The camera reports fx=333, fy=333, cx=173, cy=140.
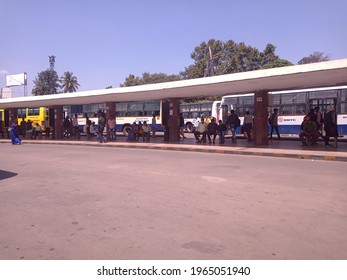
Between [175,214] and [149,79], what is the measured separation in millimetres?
60109

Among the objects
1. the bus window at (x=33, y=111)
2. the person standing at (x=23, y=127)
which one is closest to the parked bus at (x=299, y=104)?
the person standing at (x=23, y=127)

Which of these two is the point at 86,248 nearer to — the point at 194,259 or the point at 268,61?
the point at 194,259

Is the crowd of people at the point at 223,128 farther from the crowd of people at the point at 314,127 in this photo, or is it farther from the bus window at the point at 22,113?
the bus window at the point at 22,113

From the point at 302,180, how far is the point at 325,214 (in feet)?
9.00

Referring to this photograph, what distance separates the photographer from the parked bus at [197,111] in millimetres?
30772

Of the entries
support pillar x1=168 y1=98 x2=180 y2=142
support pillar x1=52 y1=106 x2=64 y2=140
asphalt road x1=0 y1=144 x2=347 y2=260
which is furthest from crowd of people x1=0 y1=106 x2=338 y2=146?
asphalt road x1=0 y1=144 x2=347 y2=260

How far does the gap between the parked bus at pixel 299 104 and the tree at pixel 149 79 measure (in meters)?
40.4

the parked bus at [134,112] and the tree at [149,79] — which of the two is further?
the tree at [149,79]

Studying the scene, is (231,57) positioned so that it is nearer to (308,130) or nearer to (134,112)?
(134,112)

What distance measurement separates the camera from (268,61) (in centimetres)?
5294

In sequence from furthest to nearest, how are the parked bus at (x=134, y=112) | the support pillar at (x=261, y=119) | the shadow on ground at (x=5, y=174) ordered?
the parked bus at (x=134, y=112)
the support pillar at (x=261, y=119)
the shadow on ground at (x=5, y=174)

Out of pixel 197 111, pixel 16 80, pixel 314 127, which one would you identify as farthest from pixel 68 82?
pixel 314 127

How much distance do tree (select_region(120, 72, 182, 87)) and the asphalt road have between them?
5484cm

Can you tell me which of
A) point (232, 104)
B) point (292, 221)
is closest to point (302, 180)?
point (292, 221)
